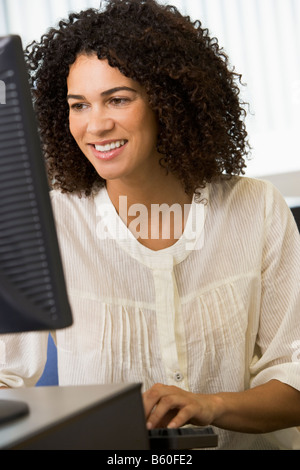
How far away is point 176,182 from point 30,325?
771 mm

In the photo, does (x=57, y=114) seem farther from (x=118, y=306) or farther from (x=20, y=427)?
(x=20, y=427)

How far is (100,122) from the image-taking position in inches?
47.0

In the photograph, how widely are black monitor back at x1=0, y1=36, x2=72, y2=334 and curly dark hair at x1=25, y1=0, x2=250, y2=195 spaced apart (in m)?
0.64

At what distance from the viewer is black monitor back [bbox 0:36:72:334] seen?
59 centimetres

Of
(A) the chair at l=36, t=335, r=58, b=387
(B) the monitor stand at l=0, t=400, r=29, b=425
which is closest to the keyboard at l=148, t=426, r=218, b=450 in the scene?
(B) the monitor stand at l=0, t=400, r=29, b=425

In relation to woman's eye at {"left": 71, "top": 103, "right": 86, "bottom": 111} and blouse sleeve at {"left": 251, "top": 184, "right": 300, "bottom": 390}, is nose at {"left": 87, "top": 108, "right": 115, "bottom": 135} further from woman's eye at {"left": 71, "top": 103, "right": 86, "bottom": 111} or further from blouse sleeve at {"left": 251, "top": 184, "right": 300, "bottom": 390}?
blouse sleeve at {"left": 251, "top": 184, "right": 300, "bottom": 390}

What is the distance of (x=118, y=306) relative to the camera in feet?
4.07

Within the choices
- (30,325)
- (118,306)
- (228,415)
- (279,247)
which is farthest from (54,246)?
(279,247)

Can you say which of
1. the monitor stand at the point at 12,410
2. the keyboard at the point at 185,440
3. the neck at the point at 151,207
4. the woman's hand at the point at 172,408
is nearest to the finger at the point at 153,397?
the woman's hand at the point at 172,408

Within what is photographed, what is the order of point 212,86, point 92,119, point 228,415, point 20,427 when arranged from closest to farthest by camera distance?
point 20,427 < point 228,415 < point 92,119 < point 212,86

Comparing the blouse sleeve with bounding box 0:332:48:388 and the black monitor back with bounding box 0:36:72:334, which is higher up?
the black monitor back with bounding box 0:36:72:334

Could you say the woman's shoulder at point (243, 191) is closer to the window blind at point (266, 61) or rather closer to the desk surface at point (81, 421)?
the desk surface at point (81, 421)

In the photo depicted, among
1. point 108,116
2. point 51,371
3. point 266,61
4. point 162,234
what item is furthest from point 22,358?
point 266,61

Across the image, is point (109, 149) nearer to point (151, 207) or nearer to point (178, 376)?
point (151, 207)
